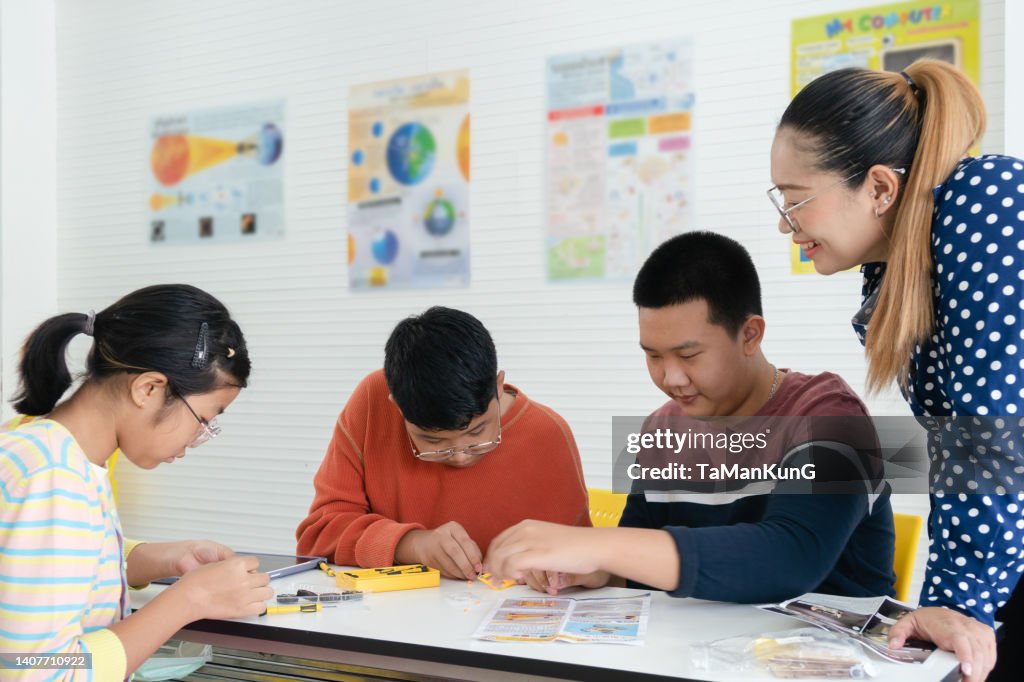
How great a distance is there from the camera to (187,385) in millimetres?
1543

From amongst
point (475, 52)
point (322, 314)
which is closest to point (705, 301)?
point (475, 52)

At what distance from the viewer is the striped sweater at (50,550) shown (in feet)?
4.18

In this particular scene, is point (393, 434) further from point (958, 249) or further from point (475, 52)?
point (475, 52)

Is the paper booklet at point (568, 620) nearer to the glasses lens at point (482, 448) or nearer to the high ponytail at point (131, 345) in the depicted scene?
the glasses lens at point (482, 448)

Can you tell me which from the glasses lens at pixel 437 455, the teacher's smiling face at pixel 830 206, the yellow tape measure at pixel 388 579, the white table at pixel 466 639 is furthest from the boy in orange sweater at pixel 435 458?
the teacher's smiling face at pixel 830 206

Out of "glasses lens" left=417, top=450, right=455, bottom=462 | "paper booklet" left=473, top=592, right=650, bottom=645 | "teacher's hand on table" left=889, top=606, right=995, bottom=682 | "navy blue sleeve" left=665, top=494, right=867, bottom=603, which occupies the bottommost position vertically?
"paper booklet" left=473, top=592, right=650, bottom=645

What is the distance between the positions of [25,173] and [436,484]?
11.8 ft

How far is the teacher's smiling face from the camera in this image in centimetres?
153

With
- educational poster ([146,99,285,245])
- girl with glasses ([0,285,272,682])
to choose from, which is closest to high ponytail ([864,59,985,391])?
girl with glasses ([0,285,272,682])

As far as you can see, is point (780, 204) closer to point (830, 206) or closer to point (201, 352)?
point (830, 206)

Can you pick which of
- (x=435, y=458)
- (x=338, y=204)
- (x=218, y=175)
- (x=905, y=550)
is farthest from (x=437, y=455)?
(x=218, y=175)

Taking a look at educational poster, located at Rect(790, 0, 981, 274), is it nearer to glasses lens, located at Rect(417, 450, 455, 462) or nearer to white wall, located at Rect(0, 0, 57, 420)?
glasses lens, located at Rect(417, 450, 455, 462)

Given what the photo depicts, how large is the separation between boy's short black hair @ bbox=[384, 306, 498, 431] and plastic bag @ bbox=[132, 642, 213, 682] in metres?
0.61

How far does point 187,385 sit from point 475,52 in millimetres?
2641
